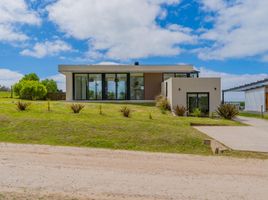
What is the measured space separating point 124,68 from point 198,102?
28.7 feet

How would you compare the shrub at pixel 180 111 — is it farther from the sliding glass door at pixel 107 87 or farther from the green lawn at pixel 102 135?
the sliding glass door at pixel 107 87

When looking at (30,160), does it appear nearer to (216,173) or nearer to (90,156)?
(90,156)

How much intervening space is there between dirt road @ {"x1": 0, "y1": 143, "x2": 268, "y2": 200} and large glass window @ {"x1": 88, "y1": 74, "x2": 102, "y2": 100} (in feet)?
64.5

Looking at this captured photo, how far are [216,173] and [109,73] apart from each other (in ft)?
74.8

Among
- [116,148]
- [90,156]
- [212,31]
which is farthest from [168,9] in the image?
[90,156]

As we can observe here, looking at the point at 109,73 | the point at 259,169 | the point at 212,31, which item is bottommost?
the point at 259,169

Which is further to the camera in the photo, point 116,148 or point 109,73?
point 109,73

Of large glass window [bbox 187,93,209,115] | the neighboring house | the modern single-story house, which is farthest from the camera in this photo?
the modern single-story house

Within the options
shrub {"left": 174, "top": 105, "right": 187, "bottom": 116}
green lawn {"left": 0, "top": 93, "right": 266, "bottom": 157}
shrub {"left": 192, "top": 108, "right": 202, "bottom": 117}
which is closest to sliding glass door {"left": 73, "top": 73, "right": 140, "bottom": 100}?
shrub {"left": 192, "top": 108, "right": 202, "bottom": 117}

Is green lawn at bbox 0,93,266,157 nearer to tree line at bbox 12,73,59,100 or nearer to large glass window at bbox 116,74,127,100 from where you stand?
large glass window at bbox 116,74,127,100

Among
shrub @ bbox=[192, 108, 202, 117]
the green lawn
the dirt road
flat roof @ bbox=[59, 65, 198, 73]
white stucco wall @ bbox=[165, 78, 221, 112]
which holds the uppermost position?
flat roof @ bbox=[59, 65, 198, 73]

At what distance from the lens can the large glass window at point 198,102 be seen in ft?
76.0

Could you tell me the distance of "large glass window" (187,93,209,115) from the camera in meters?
23.2

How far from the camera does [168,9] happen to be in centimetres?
2047
